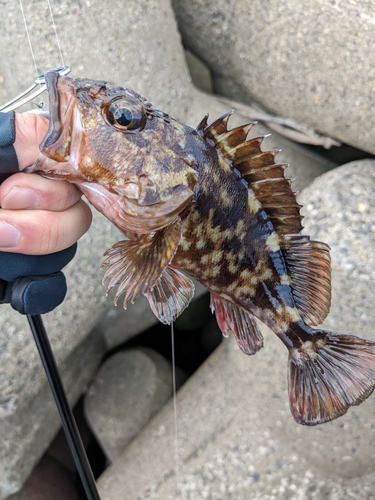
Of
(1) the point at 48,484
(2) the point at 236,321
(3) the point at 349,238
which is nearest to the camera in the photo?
(2) the point at 236,321

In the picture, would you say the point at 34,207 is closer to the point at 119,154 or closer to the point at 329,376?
the point at 119,154

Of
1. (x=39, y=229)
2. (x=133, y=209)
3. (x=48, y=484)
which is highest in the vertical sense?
(x=133, y=209)

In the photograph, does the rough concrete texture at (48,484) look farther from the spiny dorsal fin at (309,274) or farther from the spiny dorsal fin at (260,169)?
the spiny dorsal fin at (260,169)

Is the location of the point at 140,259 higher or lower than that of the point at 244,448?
higher

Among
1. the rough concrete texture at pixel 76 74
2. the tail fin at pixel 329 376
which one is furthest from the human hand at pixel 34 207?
the rough concrete texture at pixel 76 74

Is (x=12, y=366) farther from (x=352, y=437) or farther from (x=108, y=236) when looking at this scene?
(x=352, y=437)

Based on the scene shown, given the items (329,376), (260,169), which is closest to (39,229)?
(260,169)

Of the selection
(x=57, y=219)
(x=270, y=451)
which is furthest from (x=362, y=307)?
(x=57, y=219)
